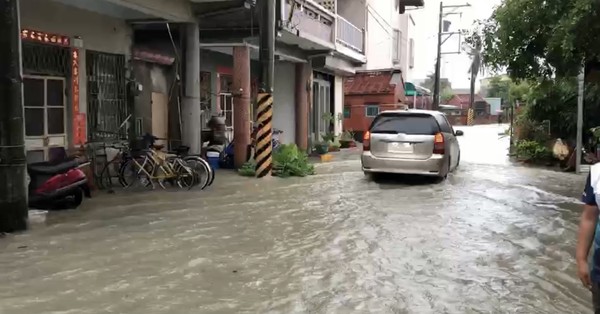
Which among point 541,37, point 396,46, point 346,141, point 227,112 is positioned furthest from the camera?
point 396,46

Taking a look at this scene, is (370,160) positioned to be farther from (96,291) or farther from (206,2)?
(96,291)

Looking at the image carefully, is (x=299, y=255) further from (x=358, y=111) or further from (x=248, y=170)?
(x=358, y=111)

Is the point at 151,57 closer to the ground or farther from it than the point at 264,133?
farther from it

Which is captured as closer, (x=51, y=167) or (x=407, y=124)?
(x=51, y=167)

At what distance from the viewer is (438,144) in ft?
39.8

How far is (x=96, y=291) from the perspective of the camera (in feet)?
17.3

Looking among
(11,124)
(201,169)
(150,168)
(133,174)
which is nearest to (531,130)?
(201,169)

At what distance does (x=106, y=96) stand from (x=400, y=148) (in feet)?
20.7

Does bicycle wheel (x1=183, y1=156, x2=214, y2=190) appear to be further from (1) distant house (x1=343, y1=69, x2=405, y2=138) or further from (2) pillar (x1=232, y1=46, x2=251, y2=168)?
(1) distant house (x1=343, y1=69, x2=405, y2=138)

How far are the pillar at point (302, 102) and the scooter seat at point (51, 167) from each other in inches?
477

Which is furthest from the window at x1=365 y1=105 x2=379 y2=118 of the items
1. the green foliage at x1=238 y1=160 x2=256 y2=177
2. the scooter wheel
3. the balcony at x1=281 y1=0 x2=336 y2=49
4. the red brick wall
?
the scooter wheel

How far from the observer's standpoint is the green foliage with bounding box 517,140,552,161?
17734 mm

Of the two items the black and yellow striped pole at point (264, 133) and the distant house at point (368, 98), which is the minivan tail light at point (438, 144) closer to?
the black and yellow striped pole at point (264, 133)

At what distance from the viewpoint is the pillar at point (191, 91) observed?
13633mm
